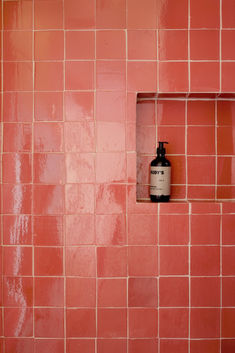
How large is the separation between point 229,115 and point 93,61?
23.2 inches

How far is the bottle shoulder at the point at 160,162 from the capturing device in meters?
1.35

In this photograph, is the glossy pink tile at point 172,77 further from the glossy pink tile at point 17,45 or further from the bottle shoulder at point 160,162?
the glossy pink tile at point 17,45

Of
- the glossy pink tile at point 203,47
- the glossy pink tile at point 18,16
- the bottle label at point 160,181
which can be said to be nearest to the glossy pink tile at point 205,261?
the bottle label at point 160,181

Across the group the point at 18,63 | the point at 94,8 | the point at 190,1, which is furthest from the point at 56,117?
the point at 190,1

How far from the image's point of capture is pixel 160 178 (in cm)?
134

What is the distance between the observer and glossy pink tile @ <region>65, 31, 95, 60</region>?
130 cm

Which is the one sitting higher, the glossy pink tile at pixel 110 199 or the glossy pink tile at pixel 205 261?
the glossy pink tile at pixel 110 199

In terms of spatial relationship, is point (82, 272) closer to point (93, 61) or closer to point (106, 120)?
point (106, 120)

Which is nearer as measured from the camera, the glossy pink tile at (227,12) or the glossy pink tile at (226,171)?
the glossy pink tile at (227,12)

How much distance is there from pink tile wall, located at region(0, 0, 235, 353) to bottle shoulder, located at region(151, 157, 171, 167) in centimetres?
10

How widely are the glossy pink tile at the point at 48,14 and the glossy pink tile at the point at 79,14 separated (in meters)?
0.02

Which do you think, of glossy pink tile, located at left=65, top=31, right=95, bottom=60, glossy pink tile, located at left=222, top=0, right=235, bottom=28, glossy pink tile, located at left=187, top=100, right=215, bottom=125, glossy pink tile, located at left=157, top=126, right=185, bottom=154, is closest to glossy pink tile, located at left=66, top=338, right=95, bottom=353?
glossy pink tile, located at left=157, top=126, right=185, bottom=154

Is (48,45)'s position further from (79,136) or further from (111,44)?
(79,136)

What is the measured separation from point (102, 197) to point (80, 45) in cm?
58
